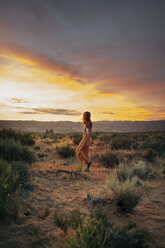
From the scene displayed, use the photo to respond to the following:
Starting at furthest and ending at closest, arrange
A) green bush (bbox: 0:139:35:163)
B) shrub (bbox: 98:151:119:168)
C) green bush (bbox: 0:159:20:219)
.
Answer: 1. shrub (bbox: 98:151:119:168)
2. green bush (bbox: 0:139:35:163)
3. green bush (bbox: 0:159:20:219)

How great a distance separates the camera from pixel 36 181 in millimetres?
5492

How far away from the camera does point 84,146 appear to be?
7895mm

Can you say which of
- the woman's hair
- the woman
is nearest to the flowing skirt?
the woman

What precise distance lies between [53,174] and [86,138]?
2.15 metres

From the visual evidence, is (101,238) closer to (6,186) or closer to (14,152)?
(6,186)

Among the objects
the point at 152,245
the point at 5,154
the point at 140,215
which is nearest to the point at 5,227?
the point at 152,245

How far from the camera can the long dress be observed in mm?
7668

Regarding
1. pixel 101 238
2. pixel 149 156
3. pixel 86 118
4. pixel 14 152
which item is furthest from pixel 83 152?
pixel 149 156

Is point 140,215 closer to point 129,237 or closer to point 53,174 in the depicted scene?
point 129,237

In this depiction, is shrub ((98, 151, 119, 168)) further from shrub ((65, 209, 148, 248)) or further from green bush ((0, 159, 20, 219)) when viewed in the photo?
shrub ((65, 209, 148, 248))

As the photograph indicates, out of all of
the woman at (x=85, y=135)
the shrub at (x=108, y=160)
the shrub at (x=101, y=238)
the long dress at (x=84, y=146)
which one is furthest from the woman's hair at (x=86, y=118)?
the shrub at (x=101, y=238)

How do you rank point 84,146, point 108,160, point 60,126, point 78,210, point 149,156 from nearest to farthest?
1. point 78,210
2. point 84,146
3. point 108,160
4. point 149,156
5. point 60,126

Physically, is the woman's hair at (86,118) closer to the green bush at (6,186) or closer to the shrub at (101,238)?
the green bush at (6,186)

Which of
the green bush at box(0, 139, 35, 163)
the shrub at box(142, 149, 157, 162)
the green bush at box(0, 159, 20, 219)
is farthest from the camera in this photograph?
the shrub at box(142, 149, 157, 162)
